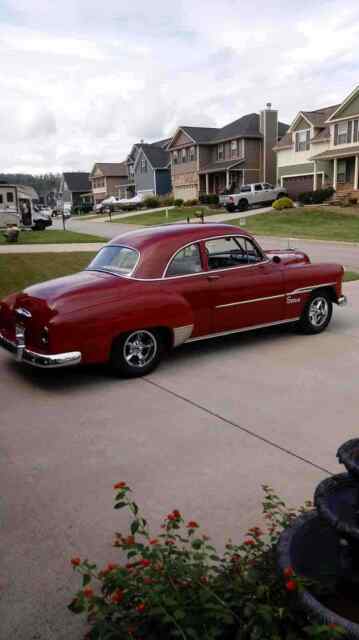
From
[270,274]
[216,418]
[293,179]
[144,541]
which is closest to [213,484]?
[144,541]

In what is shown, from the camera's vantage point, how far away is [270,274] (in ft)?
24.3

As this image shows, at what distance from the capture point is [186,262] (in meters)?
6.84

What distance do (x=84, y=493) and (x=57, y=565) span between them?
776 millimetres

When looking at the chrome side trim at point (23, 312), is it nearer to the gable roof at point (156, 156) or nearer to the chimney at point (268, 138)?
the chimney at point (268, 138)

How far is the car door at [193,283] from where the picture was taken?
661cm

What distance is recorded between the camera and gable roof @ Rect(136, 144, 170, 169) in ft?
221

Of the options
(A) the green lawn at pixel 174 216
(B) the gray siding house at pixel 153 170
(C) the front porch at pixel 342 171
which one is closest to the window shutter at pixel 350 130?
(C) the front porch at pixel 342 171

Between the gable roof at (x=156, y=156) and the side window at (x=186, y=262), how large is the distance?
2466 inches

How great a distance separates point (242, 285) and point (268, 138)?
4891 cm

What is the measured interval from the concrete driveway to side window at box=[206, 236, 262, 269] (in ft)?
3.88

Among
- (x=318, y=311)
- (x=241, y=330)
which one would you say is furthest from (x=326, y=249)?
(x=241, y=330)

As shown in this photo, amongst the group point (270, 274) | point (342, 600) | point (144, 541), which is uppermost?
point (270, 274)

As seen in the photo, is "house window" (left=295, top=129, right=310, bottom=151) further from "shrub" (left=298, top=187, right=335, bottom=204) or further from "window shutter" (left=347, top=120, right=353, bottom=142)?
"shrub" (left=298, top=187, right=335, bottom=204)

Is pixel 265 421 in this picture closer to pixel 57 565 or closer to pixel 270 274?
pixel 57 565
